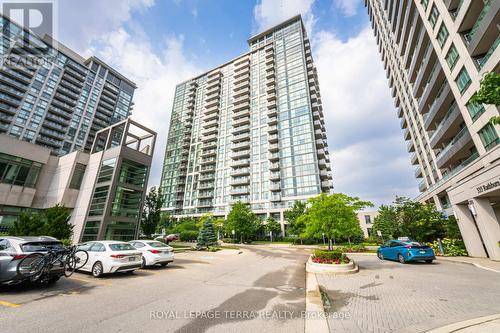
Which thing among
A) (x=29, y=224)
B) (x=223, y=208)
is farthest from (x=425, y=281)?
(x=223, y=208)

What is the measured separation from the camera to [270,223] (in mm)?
49719

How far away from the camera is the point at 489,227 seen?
1507 cm

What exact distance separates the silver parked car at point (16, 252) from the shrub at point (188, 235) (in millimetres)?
41839

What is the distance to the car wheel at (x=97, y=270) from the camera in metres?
9.32

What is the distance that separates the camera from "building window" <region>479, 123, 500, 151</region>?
15.3m

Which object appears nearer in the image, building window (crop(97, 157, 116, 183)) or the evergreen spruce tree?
building window (crop(97, 157, 116, 183))

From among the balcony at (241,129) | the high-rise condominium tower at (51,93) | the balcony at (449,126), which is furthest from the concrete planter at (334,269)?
the high-rise condominium tower at (51,93)

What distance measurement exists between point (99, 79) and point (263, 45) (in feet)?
215

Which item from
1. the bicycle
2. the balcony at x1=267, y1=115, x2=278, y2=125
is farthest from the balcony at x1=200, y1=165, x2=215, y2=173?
the bicycle

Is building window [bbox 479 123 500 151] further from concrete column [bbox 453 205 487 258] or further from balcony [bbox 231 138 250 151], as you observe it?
balcony [bbox 231 138 250 151]

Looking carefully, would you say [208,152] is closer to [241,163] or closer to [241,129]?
[241,129]

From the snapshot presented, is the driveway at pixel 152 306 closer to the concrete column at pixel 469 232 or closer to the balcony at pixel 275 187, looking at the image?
the concrete column at pixel 469 232

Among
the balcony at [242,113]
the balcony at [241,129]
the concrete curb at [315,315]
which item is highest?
the balcony at [242,113]

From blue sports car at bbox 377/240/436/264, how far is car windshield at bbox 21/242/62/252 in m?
19.1
